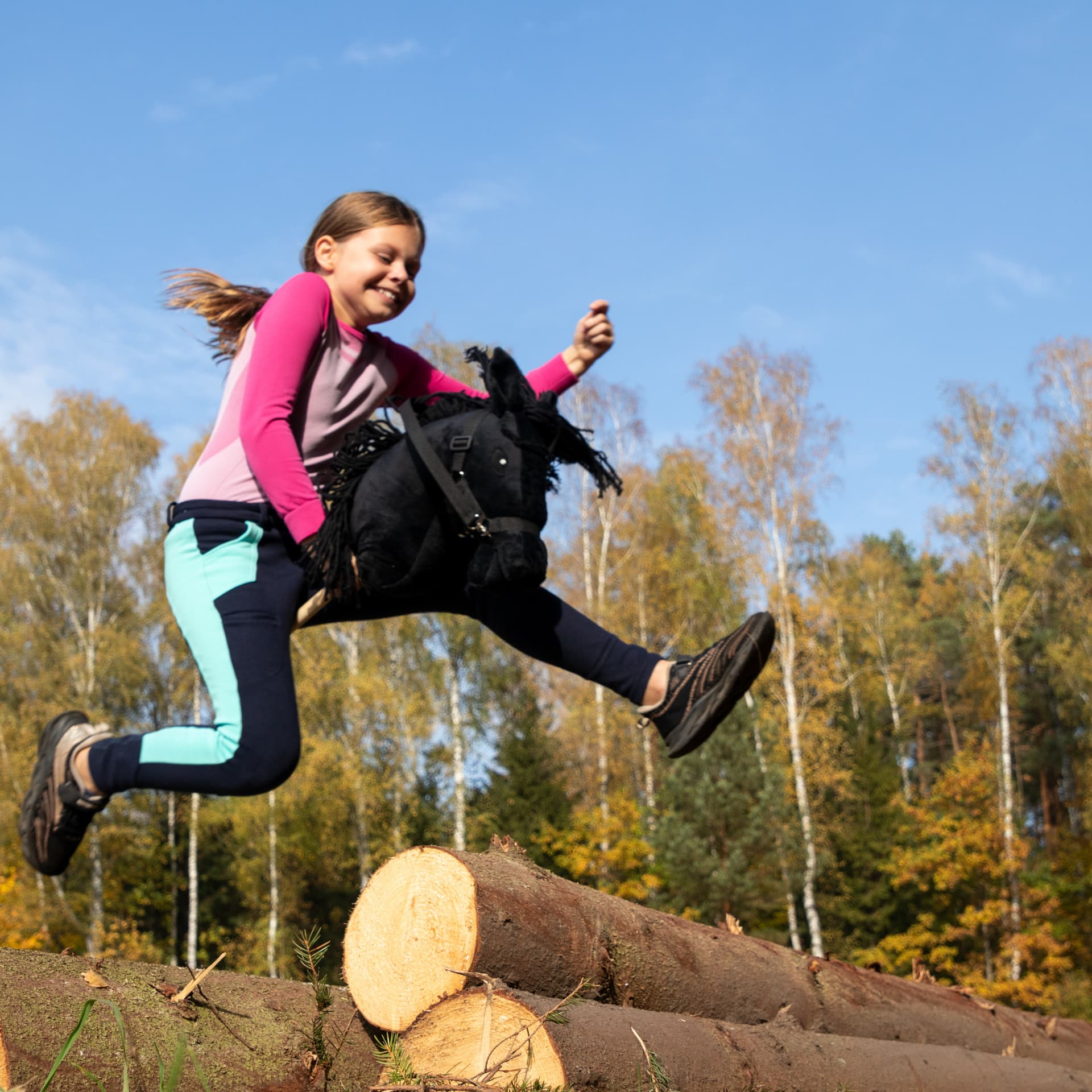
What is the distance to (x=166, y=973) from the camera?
2770 mm

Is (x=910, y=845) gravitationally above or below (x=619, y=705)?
below

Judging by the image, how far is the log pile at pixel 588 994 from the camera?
8.48 ft

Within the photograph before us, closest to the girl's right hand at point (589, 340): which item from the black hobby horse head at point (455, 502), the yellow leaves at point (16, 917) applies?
the black hobby horse head at point (455, 502)

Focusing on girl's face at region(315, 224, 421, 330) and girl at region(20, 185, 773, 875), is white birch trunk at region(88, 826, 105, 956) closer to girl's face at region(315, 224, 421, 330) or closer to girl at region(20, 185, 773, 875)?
girl at region(20, 185, 773, 875)

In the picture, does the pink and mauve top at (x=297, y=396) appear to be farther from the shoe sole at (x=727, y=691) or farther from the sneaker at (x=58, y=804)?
the shoe sole at (x=727, y=691)

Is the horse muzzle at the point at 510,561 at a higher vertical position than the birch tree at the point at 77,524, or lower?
lower

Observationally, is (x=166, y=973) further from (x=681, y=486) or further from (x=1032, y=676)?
(x=1032, y=676)

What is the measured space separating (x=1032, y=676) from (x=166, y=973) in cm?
4240

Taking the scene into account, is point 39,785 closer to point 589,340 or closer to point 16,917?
point 589,340

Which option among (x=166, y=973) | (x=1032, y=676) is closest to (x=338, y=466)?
(x=166, y=973)

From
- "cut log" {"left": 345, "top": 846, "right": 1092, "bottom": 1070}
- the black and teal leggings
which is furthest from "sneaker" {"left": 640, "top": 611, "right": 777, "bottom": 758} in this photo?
"cut log" {"left": 345, "top": 846, "right": 1092, "bottom": 1070}

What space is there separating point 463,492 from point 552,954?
1229 mm

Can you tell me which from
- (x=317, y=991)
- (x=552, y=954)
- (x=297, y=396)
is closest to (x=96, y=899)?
(x=297, y=396)

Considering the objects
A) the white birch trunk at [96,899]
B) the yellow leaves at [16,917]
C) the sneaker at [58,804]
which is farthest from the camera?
the white birch trunk at [96,899]
